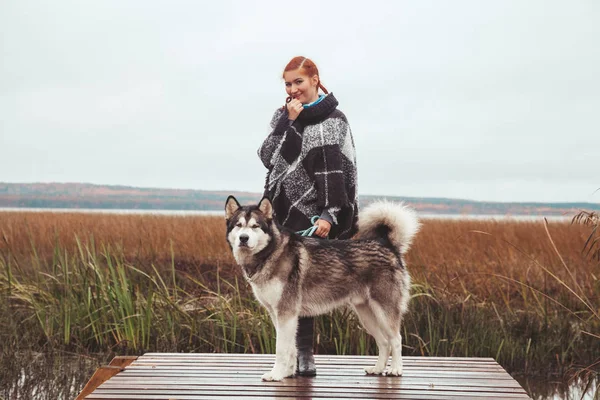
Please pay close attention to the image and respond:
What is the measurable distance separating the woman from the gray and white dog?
0.68 ft

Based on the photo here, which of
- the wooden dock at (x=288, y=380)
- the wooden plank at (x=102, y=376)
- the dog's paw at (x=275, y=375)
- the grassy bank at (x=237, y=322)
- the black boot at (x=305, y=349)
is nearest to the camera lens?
the wooden dock at (x=288, y=380)

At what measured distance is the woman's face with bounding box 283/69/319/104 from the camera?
4.90 metres

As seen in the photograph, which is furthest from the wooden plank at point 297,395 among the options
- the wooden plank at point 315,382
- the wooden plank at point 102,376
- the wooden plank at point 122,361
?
the wooden plank at point 122,361

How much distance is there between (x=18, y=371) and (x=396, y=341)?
3976 mm

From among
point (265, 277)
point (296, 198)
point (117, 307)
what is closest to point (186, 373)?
point (265, 277)

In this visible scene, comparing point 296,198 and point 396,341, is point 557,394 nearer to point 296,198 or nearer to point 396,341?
point 396,341

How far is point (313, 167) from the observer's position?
16.5 feet

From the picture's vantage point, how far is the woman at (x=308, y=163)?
4938mm

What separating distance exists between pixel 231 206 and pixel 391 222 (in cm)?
117

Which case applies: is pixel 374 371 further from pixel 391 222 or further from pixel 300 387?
pixel 391 222

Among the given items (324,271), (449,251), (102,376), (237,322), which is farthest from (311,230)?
(449,251)

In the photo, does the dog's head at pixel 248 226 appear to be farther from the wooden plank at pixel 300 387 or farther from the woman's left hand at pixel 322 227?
the wooden plank at pixel 300 387

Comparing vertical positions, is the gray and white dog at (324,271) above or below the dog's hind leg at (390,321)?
above

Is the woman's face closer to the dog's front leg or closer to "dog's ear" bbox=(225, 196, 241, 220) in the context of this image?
"dog's ear" bbox=(225, 196, 241, 220)
